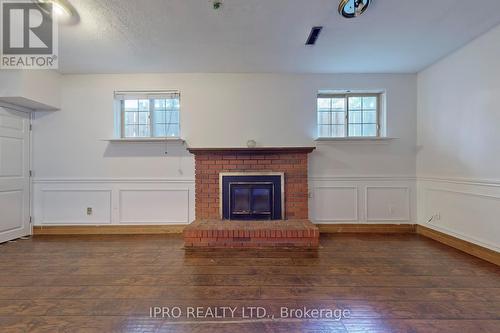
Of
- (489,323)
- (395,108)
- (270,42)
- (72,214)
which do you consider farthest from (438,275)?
(72,214)

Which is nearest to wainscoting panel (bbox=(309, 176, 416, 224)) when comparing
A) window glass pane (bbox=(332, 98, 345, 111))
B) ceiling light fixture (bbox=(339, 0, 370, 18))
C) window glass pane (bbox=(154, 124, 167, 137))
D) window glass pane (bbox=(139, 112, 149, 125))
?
window glass pane (bbox=(332, 98, 345, 111))

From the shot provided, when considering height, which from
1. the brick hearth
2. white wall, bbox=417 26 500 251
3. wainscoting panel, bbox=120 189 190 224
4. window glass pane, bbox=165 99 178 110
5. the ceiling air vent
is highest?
the ceiling air vent

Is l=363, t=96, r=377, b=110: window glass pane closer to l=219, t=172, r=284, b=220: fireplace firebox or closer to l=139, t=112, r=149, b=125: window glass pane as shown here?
l=219, t=172, r=284, b=220: fireplace firebox

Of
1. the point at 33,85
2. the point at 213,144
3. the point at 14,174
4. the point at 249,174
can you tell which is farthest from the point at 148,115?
the point at 14,174

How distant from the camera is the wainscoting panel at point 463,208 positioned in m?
2.52

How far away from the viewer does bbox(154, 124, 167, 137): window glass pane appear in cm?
373

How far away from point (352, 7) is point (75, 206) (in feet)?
14.2

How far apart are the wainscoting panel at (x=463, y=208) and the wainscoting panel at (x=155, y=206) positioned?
3.50 meters

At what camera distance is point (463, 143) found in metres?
2.87

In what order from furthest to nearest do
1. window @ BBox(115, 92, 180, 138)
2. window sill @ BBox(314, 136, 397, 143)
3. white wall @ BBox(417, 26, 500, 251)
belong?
1. window @ BBox(115, 92, 180, 138)
2. window sill @ BBox(314, 136, 397, 143)
3. white wall @ BBox(417, 26, 500, 251)

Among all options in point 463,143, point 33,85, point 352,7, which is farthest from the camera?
point 33,85

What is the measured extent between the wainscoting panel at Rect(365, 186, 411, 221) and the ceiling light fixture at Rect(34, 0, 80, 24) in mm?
4064

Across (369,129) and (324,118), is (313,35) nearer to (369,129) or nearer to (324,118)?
(324,118)

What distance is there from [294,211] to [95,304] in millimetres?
2503
